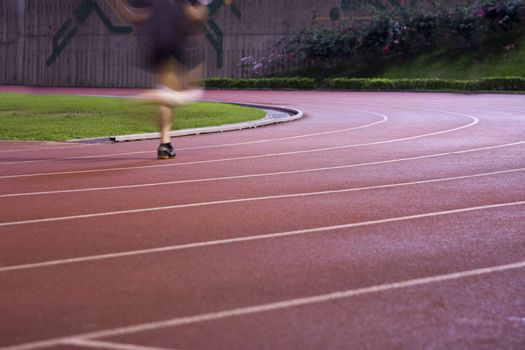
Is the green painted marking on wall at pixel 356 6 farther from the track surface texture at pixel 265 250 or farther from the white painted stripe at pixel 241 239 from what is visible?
the white painted stripe at pixel 241 239

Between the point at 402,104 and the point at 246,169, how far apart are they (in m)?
12.5

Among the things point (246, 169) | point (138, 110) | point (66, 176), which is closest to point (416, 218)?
point (246, 169)

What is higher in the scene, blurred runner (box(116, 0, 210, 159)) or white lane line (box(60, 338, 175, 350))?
blurred runner (box(116, 0, 210, 159))

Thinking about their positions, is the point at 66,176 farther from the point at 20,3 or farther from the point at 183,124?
the point at 20,3

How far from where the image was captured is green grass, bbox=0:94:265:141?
14492 mm

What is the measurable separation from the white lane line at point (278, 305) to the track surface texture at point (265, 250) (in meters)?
0.01

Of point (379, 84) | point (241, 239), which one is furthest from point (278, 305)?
point (379, 84)

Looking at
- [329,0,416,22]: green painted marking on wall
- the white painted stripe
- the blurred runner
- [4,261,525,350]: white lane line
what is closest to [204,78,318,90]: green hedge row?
[329,0,416,22]: green painted marking on wall

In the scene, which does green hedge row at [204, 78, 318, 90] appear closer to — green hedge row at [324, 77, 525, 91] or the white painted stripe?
green hedge row at [324, 77, 525, 91]

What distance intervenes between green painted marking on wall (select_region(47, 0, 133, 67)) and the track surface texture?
90.4 ft

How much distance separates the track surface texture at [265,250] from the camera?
12.7 ft

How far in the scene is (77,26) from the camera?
3872cm

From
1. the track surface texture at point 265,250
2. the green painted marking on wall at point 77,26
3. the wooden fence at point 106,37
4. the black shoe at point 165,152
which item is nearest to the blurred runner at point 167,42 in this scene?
the black shoe at point 165,152

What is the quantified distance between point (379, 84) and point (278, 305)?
82.2 ft
